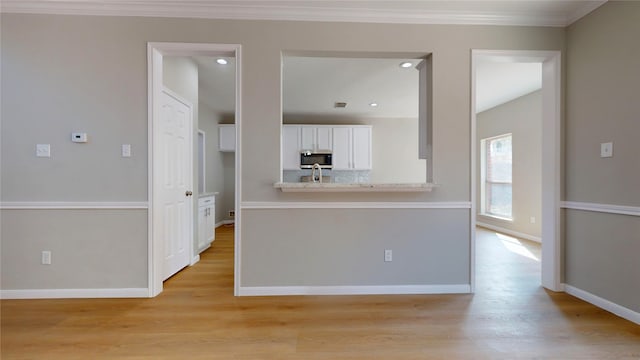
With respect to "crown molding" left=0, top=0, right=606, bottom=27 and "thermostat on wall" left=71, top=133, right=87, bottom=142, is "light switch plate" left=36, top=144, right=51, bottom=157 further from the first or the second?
"crown molding" left=0, top=0, right=606, bottom=27

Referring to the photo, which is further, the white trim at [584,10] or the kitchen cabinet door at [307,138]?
the kitchen cabinet door at [307,138]

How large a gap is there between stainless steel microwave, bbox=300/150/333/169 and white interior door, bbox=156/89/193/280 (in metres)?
3.03

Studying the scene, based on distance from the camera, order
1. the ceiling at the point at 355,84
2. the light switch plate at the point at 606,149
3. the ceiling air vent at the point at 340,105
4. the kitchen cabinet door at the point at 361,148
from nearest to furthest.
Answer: the light switch plate at the point at 606,149
the ceiling at the point at 355,84
the ceiling air vent at the point at 340,105
the kitchen cabinet door at the point at 361,148

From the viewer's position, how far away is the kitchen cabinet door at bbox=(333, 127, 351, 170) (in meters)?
6.48

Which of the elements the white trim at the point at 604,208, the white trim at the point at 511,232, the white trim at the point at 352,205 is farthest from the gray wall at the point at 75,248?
the white trim at the point at 511,232

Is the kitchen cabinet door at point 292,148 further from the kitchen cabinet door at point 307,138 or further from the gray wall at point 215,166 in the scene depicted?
the gray wall at point 215,166

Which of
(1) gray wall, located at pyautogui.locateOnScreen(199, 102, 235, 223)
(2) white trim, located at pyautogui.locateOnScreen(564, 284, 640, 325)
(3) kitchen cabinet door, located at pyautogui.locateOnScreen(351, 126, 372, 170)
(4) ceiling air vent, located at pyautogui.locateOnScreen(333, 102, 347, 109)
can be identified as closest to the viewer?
(2) white trim, located at pyautogui.locateOnScreen(564, 284, 640, 325)

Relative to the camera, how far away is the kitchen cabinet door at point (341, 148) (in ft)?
21.3

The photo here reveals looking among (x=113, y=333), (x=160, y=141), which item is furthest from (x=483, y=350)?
(x=160, y=141)

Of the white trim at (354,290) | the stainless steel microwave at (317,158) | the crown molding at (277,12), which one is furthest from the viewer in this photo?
the stainless steel microwave at (317,158)

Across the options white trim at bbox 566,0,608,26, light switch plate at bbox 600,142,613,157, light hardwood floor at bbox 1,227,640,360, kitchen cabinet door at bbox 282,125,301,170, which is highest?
white trim at bbox 566,0,608,26

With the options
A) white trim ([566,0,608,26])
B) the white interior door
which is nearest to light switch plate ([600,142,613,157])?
white trim ([566,0,608,26])

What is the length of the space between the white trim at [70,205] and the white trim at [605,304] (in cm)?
395

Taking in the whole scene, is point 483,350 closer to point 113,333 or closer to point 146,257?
point 113,333
